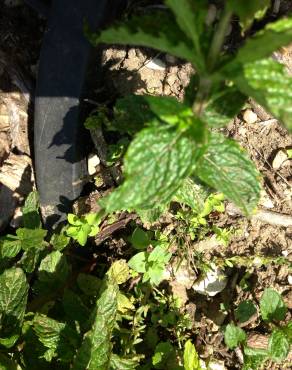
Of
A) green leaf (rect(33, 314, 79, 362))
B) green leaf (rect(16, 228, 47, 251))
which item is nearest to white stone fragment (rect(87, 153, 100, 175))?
green leaf (rect(16, 228, 47, 251))

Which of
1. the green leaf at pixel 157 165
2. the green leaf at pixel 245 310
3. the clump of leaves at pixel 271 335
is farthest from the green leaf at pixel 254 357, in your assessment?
the green leaf at pixel 157 165

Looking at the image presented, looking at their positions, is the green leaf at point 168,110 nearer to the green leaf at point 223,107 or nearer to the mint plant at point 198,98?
the mint plant at point 198,98

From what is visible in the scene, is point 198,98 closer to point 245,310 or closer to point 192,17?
point 192,17

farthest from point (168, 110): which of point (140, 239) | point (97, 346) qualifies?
point (140, 239)

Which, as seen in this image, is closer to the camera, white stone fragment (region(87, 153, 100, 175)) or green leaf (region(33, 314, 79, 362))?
green leaf (region(33, 314, 79, 362))

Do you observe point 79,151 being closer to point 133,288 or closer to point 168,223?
point 168,223

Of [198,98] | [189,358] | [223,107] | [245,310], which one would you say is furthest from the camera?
[245,310]

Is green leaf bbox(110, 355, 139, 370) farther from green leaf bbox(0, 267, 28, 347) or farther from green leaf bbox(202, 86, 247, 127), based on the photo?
green leaf bbox(202, 86, 247, 127)
